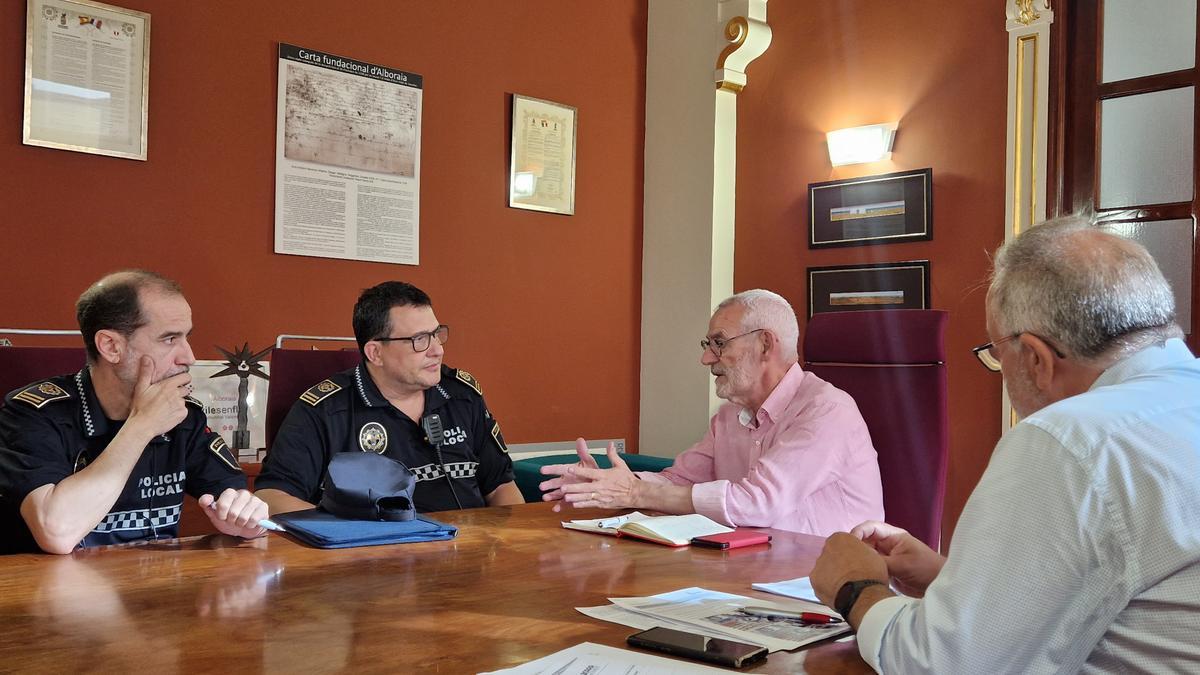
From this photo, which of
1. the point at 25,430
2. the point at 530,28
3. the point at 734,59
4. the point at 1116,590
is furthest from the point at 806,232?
the point at 1116,590

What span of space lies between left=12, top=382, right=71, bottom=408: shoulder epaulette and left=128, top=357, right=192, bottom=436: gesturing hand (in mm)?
134

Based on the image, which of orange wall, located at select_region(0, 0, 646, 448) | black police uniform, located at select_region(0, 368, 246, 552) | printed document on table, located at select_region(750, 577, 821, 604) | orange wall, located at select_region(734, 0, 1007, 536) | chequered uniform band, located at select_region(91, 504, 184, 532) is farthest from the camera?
orange wall, located at select_region(734, 0, 1007, 536)

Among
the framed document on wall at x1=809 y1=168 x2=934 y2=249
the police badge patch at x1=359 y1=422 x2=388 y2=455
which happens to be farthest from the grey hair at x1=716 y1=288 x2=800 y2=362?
the framed document on wall at x1=809 y1=168 x2=934 y2=249

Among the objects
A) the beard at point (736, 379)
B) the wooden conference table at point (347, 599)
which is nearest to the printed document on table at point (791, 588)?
the wooden conference table at point (347, 599)

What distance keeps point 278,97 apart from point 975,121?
116 inches

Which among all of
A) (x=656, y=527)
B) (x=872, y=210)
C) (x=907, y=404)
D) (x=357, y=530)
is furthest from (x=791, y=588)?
(x=872, y=210)

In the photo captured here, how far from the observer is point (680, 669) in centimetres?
109

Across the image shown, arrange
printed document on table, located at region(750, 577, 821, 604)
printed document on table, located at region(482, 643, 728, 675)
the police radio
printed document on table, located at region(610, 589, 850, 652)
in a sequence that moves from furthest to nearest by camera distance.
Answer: the police radio
printed document on table, located at region(750, 577, 821, 604)
printed document on table, located at region(610, 589, 850, 652)
printed document on table, located at region(482, 643, 728, 675)

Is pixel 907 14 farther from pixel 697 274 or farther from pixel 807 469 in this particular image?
pixel 807 469

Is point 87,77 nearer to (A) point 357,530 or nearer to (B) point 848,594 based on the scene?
(A) point 357,530

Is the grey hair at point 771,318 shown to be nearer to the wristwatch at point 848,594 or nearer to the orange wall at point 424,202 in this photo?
the wristwatch at point 848,594

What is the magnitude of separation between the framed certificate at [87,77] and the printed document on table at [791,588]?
9.39 feet

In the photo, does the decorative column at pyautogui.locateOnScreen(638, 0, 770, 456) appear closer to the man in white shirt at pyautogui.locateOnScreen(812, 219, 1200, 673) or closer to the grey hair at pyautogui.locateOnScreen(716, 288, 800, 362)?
the grey hair at pyautogui.locateOnScreen(716, 288, 800, 362)

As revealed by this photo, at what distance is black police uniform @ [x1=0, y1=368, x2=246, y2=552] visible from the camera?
6.11ft
